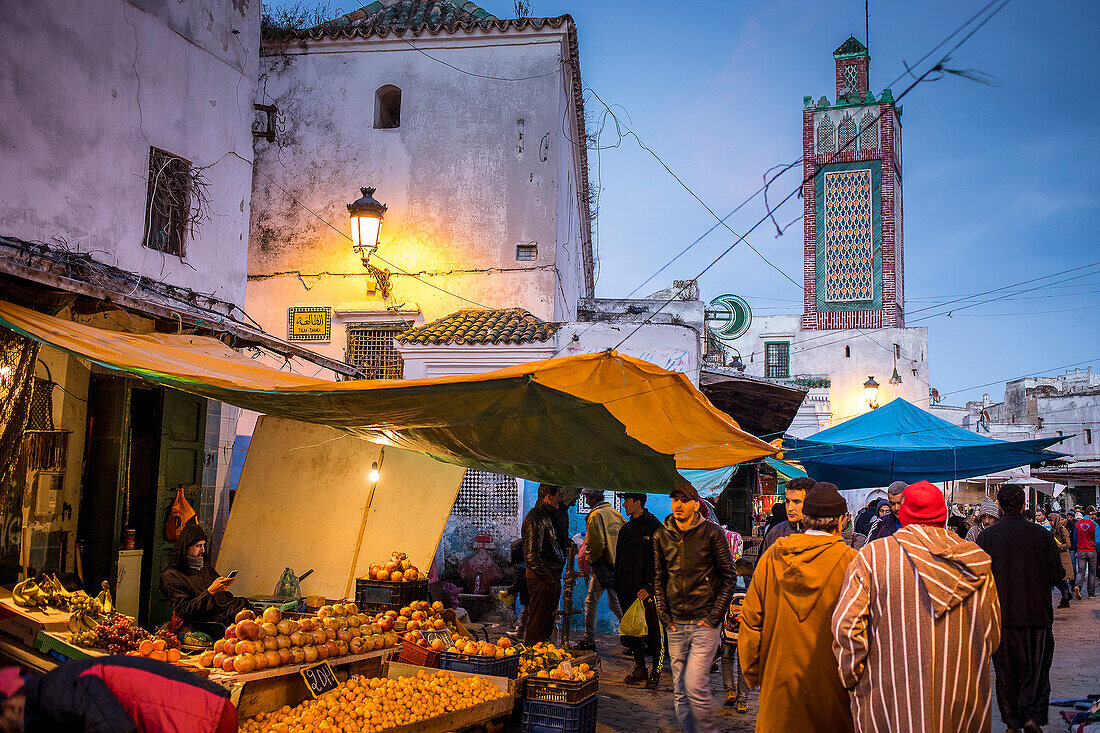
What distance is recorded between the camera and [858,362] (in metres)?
32.4

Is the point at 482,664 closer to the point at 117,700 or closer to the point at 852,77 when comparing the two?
the point at 117,700

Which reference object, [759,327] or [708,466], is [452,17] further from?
[759,327]

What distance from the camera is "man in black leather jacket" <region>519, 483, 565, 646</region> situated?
8570 mm

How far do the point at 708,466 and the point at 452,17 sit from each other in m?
11.5

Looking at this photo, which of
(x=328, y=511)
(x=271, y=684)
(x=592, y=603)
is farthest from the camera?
(x=592, y=603)

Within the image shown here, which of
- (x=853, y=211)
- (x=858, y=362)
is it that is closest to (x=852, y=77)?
(x=853, y=211)

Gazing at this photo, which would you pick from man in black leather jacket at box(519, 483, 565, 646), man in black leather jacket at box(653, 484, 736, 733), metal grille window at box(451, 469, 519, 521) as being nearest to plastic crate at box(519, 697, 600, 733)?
man in black leather jacket at box(653, 484, 736, 733)

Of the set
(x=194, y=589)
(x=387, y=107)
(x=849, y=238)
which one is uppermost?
(x=849, y=238)

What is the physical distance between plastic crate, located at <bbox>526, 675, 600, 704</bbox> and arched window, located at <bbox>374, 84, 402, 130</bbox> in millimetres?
11043

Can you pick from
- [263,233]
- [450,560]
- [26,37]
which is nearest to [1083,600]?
[450,560]

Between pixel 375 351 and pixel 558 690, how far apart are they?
888 cm

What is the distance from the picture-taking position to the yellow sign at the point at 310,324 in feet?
46.4

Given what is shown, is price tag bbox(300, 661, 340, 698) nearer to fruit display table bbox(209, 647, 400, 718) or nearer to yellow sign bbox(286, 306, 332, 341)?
fruit display table bbox(209, 647, 400, 718)

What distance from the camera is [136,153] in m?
8.73
